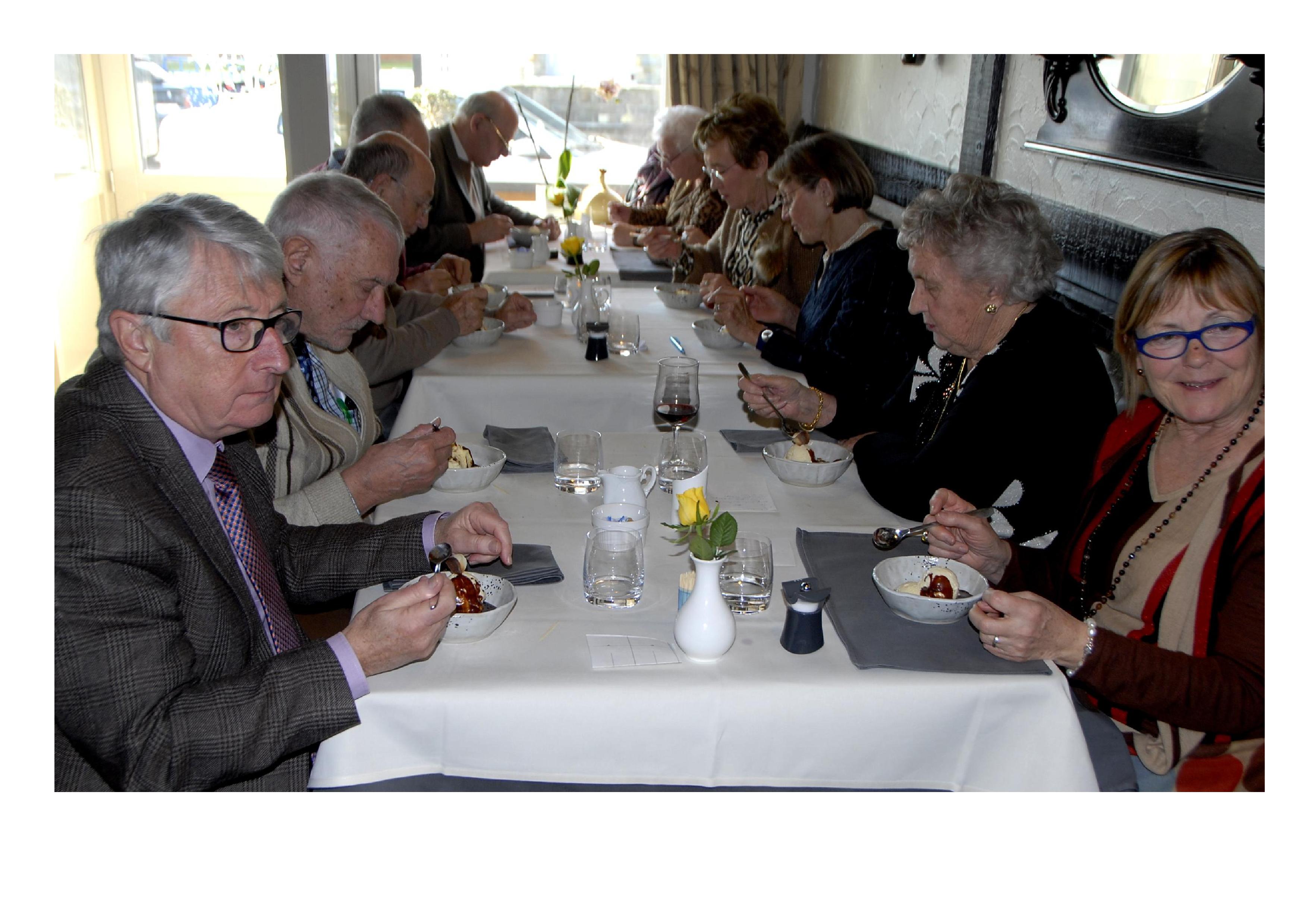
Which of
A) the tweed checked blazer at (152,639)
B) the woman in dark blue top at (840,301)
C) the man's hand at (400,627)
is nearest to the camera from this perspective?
the tweed checked blazer at (152,639)

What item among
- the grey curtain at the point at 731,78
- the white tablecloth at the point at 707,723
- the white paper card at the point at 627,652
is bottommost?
the white tablecloth at the point at 707,723

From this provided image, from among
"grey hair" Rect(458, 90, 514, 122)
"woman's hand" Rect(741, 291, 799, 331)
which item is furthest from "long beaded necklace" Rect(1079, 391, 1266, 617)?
"grey hair" Rect(458, 90, 514, 122)

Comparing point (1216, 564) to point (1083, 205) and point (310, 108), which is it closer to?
point (1083, 205)

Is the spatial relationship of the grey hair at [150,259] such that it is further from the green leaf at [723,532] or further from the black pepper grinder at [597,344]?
the black pepper grinder at [597,344]

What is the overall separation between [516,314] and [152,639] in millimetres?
2338

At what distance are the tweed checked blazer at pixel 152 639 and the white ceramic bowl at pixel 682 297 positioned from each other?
2716 mm

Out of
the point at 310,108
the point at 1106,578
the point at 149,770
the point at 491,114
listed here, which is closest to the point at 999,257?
the point at 1106,578

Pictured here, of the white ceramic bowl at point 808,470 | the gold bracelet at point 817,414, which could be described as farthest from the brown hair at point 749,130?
the white ceramic bowl at point 808,470

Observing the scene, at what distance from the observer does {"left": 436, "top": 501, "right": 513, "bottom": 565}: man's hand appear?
64.5 inches

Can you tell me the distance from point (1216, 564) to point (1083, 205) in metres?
1.81

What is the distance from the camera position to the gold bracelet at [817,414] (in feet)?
8.29

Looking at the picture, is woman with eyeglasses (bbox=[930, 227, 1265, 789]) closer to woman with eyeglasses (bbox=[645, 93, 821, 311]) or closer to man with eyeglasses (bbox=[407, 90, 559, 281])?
woman with eyeglasses (bbox=[645, 93, 821, 311])

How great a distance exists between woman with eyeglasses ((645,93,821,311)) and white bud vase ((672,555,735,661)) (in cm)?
230

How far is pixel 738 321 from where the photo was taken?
3316mm
